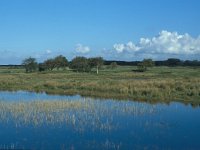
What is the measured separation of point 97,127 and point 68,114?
177 inches

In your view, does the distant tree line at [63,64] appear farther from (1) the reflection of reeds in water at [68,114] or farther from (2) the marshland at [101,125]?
(1) the reflection of reeds in water at [68,114]

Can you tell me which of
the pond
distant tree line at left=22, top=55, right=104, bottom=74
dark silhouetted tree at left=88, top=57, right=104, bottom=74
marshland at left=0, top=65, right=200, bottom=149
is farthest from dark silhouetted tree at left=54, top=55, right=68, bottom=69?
the pond

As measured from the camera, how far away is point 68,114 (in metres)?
23.0

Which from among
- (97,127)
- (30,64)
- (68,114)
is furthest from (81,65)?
(97,127)

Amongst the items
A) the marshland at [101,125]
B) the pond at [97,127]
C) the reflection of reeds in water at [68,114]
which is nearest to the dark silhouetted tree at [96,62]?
the marshland at [101,125]

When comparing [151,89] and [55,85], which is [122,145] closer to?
[151,89]

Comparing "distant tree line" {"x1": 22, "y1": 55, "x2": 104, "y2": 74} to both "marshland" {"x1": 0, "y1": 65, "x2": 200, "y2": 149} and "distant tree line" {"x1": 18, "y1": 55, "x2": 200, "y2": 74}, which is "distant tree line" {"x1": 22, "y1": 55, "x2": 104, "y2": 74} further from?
"marshland" {"x1": 0, "y1": 65, "x2": 200, "y2": 149}

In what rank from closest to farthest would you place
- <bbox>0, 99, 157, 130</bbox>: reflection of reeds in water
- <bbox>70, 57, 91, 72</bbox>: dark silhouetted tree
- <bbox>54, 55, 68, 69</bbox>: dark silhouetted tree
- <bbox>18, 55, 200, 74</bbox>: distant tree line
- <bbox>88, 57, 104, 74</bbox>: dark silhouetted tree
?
<bbox>0, 99, 157, 130</bbox>: reflection of reeds in water → <bbox>70, 57, 91, 72</bbox>: dark silhouetted tree → <bbox>18, 55, 200, 74</bbox>: distant tree line → <bbox>88, 57, 104, 74</bbox>: dark silhouetted tree → <bbox>54, 55, 68, 69</bbox>: dark silhouetted tree

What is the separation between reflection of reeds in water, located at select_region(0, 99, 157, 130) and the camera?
65.4 ft

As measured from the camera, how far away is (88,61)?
118 m

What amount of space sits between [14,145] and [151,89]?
2350 cm

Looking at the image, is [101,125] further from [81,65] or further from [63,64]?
[63,64]

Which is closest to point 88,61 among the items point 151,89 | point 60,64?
point 60,64

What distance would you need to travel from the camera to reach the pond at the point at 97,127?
15.7 meters
